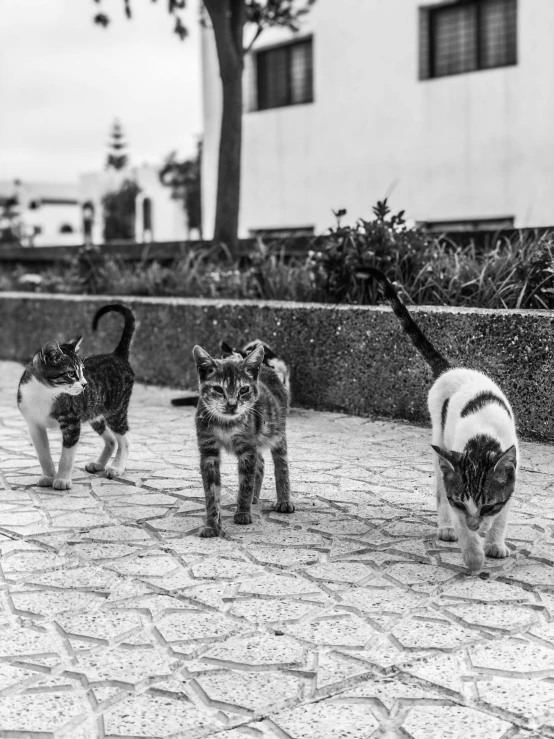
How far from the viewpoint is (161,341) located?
1001 cm

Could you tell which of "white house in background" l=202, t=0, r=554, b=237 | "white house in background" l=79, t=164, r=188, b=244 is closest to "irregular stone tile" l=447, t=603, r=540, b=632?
"white house in background" l=202, t=0, r=554, b=237

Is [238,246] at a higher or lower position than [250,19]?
lower

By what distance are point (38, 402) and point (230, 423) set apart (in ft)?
4.72

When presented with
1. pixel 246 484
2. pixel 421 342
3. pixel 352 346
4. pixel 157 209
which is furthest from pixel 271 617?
pixel 157 209

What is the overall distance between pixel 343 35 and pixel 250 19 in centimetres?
387

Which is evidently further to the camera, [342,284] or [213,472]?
[342,284]

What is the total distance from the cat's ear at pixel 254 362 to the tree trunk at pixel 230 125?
706cm

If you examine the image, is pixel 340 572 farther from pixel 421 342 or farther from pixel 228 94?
pixel 228 94

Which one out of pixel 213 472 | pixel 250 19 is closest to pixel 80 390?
pixel 213 472

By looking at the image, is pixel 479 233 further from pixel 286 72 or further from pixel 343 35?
pixel 286 72

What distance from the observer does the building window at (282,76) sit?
17747mm

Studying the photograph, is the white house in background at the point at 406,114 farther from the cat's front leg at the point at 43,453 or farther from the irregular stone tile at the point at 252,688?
the irregular stone tile at the point at 252,688

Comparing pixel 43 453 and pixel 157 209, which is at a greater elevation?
pixel 157 209

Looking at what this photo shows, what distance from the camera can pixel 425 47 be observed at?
51.4ft
